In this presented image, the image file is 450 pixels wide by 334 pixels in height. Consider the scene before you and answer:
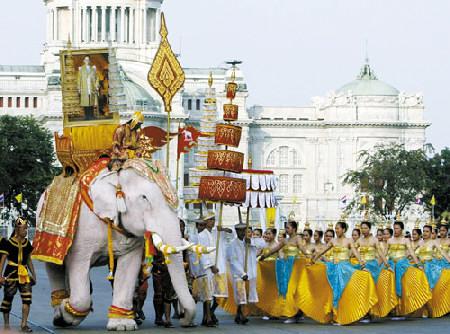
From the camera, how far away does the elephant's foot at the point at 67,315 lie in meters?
23.8

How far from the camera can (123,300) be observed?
23.6 meters

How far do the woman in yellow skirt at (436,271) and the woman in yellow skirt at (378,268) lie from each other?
1.31m

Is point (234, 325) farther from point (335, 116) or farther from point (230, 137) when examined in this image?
point (335, 116)

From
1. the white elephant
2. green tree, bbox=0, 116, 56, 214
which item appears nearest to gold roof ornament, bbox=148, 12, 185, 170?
A: the white elephant

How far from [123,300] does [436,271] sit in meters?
7.17

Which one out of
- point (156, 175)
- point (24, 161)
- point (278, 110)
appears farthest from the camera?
point (278, 110)

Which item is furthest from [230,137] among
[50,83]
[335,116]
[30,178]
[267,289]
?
[335,116]

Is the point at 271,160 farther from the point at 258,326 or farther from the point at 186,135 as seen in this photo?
the point at 258,326

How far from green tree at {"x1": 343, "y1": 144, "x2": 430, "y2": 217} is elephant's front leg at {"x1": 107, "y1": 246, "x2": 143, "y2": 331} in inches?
3155

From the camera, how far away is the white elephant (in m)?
23.5

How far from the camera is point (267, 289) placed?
1081 inches

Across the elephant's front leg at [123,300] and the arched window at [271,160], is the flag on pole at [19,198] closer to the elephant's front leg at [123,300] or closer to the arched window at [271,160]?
Answer: the arched window at [271,160]

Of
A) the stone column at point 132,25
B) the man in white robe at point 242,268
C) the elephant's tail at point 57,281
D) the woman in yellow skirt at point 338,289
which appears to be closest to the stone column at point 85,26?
the stone column at point 132,25

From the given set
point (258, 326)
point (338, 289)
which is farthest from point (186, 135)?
point (258, 326)
